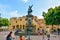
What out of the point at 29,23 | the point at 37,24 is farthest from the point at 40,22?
the point at 29,23

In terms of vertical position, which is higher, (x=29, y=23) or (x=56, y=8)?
(x=56, y=8)

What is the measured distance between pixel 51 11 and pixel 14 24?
16.8 meters

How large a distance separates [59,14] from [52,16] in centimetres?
431

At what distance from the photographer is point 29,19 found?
41375 millimetres

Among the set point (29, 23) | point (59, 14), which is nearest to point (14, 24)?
point (59, 14)

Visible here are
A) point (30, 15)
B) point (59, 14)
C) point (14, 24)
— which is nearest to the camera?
point (30, 15)

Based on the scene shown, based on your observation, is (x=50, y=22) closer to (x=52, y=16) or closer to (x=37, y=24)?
(x=52, y=16)

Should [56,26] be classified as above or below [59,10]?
below

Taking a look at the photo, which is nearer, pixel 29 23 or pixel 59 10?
pixel 29 23

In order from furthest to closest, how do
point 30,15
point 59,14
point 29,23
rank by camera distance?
point 59,14
point 29,23
point 30,15

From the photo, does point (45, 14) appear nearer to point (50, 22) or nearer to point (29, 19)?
point (50, 22)

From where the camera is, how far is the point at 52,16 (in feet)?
220

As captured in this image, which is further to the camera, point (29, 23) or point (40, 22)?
point (40, 22)

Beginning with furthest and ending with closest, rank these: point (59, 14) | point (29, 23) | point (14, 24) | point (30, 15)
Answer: point (14, 24)
point (59, 14)
point (29, 23)
point (30, 15)
